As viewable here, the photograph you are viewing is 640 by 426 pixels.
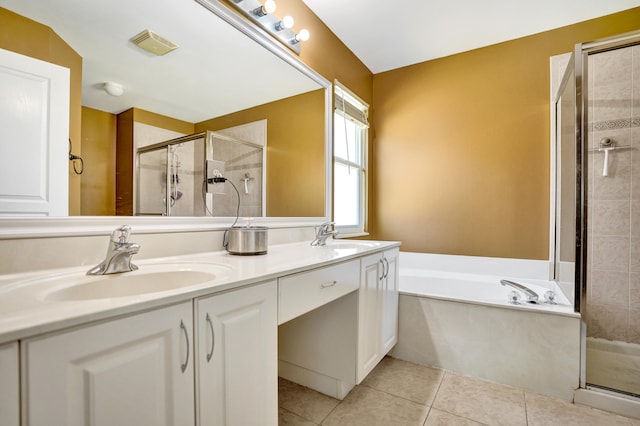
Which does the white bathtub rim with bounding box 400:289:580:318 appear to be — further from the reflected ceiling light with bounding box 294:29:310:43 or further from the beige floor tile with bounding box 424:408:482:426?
the reflected ceiling light with bounding box 294:29:310:43

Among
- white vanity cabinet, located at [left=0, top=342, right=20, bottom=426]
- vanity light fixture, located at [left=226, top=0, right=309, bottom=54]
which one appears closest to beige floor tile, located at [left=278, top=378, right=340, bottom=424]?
white vanity cabinet, located at [left=0, top=342, right=20, bottom=426]

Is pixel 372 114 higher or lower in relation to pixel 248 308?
higher

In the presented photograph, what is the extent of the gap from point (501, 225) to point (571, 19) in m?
1.58

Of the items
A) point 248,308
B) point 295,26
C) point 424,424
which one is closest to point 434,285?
point 424,424

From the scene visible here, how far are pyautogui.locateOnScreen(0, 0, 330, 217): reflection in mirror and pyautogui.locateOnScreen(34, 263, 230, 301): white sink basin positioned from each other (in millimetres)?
266

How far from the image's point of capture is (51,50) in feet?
2.93

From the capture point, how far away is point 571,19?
2.13 metres

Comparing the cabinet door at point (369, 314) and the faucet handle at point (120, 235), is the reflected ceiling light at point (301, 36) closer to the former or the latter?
the cabinet door at point (369, 314)

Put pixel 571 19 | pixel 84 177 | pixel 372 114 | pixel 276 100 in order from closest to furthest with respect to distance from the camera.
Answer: pixel 84 177 → pixel 276 100 → pixel 571 19 → pixel 372 114

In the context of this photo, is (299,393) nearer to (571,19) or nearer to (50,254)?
(50,254)

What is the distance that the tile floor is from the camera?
142 cm

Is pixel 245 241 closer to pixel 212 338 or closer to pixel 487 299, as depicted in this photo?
pixel 212 338

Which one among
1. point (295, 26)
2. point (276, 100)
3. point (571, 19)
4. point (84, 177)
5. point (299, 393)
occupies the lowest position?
point (299, 393)

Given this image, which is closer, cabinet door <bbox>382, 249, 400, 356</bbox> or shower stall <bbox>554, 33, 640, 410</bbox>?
cabinet door <bbox>382, 249, 400, 356</bbox>
